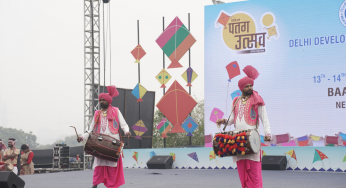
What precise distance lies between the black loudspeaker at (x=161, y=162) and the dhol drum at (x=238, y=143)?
5211 millimetres

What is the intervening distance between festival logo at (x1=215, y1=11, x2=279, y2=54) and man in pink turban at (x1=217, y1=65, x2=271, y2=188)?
5.32 m

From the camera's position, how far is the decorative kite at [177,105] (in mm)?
9898

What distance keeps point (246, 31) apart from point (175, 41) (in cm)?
185

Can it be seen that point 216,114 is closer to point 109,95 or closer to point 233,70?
point 233,70

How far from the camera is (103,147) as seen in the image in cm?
445

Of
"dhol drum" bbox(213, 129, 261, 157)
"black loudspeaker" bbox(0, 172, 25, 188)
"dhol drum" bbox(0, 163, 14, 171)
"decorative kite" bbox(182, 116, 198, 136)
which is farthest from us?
"decorative kite" bbox(182, 116, 198, 136)

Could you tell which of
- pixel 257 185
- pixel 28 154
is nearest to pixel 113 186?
pixel 257 185

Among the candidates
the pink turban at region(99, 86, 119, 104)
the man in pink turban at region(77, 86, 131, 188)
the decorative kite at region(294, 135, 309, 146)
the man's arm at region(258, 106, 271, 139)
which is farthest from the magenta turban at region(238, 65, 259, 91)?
the decorative kite at region(294, 135, 309, 146)

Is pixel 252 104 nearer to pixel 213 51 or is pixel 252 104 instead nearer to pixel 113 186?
pixel 113 186

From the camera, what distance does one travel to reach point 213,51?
30.8ft

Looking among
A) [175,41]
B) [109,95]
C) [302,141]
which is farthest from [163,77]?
[109,95]

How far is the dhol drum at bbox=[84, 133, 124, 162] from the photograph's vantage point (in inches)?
175

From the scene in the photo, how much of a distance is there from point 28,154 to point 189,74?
4.15 metres

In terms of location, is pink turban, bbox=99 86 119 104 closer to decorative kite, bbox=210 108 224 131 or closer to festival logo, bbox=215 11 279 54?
decorative kite, bbox=210 108 224 131
